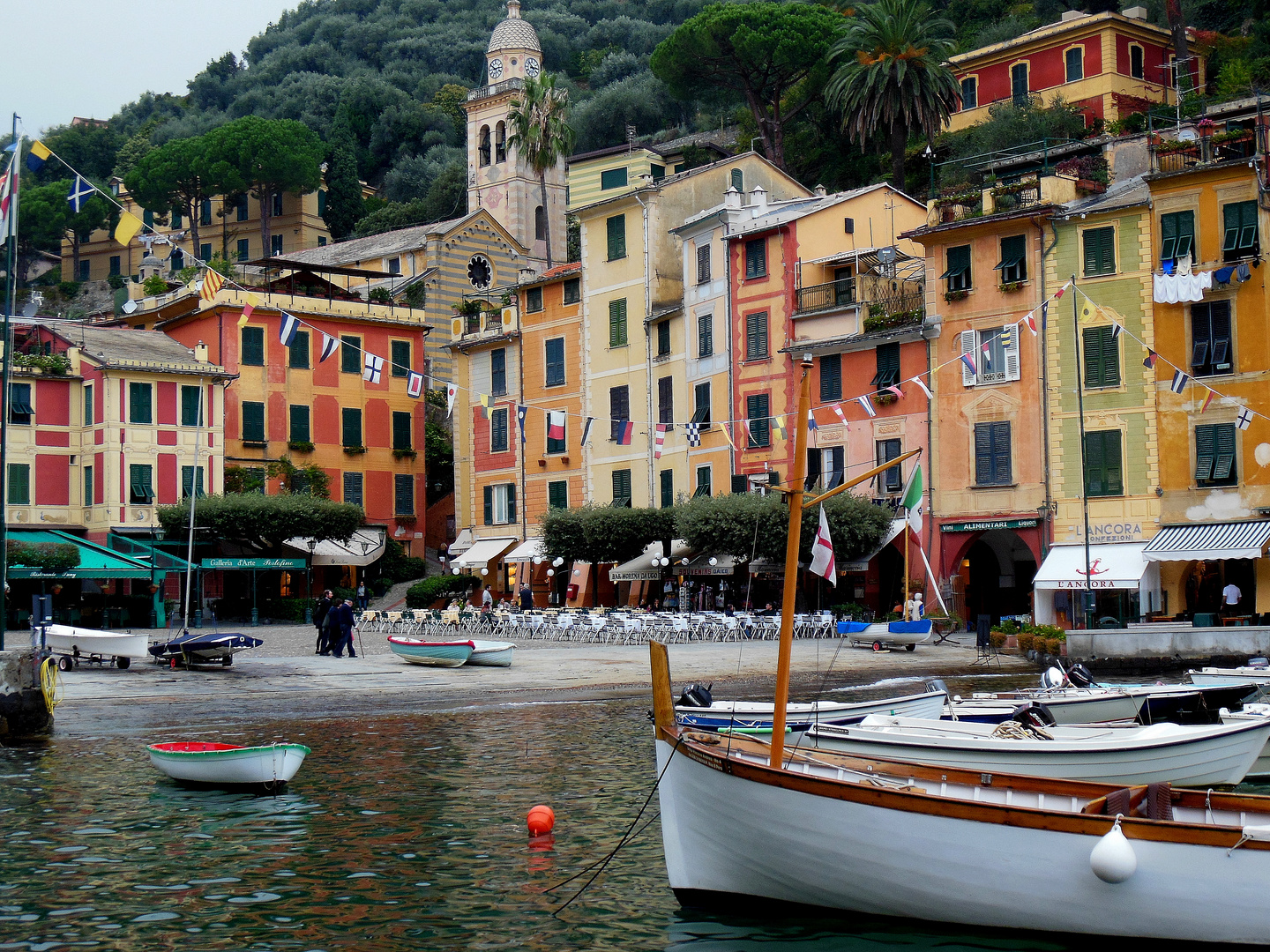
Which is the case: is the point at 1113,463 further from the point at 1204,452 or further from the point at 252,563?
the point at 252,563

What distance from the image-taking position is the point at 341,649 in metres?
37.4

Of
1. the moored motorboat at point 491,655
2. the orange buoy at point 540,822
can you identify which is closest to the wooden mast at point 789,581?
the orange buoy at point 540,822

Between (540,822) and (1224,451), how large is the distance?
31.5 meters

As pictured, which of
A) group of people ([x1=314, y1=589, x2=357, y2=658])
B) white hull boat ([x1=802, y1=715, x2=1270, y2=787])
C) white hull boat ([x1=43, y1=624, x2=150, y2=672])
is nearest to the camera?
white hull boat ([x1=802, y1=715, x2=1270, y2=787])

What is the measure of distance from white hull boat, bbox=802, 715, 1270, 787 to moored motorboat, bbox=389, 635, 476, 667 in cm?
1927

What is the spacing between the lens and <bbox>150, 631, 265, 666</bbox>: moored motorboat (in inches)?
1294

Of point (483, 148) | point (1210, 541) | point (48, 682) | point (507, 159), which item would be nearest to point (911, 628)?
point (1210, 541)

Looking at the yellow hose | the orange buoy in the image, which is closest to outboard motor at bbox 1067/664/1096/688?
the orange buoy

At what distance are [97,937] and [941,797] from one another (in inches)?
272

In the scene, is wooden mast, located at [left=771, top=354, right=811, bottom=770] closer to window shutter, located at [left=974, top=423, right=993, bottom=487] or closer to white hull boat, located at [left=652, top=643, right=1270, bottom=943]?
white hull boat, located at [left=652, top=643, right=1270, bottom=943]

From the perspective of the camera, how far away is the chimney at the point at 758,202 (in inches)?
2147

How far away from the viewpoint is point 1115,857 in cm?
1041

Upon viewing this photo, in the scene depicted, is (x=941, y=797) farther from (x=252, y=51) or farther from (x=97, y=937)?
(x=252, y=51)

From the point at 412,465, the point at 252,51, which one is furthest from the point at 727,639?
the point at 252,51
